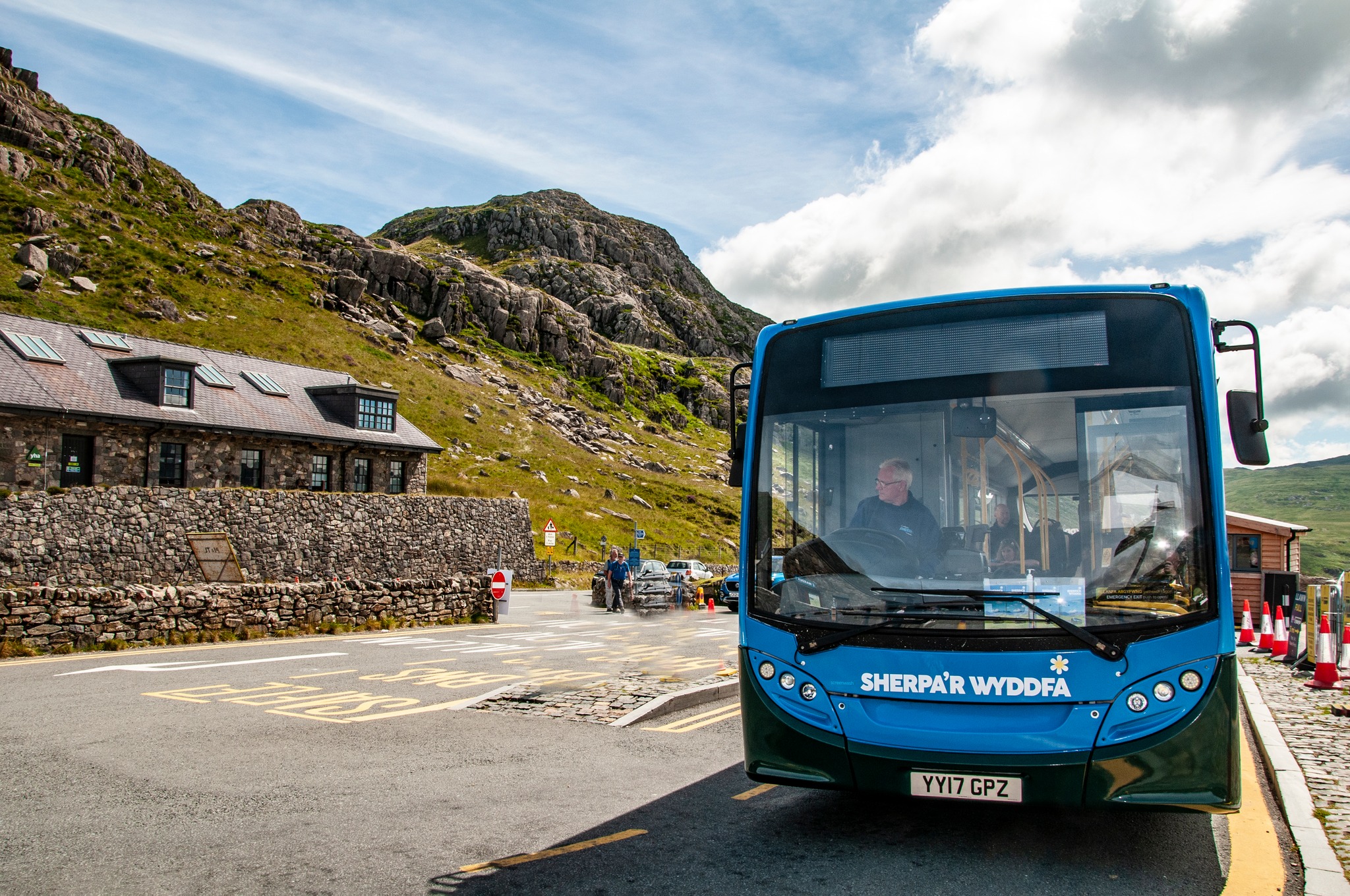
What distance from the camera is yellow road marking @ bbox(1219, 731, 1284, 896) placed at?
4.41 metres

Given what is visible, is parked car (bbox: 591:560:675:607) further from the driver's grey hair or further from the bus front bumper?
the bus front bumper

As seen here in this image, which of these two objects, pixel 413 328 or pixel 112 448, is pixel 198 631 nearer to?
pixel 112 448

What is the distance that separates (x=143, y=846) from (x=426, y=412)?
7318 cm

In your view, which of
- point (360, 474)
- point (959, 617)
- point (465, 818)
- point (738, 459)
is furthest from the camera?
point (360, 474)

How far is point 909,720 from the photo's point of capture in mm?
4758

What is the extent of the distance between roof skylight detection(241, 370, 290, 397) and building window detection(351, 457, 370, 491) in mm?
4393

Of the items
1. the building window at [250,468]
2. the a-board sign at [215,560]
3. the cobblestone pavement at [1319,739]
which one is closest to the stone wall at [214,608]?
the a-board sign at [215,560]

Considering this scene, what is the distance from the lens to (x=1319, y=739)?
26.8 ft

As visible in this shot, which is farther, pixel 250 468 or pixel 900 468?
pixel 250 468

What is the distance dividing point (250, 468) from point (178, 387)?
422 centimetres

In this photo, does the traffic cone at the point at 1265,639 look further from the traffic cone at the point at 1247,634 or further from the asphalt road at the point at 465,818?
the asphalt road at the point at 465,818

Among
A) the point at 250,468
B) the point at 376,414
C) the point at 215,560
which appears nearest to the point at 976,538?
the point at 215,560

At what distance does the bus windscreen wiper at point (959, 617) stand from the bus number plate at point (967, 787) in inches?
30.2

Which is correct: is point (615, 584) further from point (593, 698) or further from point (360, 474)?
point (593, 698)
